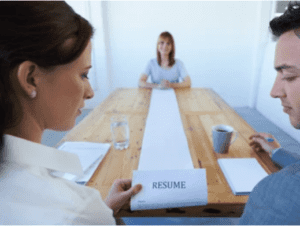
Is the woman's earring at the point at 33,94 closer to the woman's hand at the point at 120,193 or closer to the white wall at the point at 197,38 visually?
the woman's hand at the point at 120,193

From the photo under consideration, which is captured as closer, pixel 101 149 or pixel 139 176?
pixel 139 176

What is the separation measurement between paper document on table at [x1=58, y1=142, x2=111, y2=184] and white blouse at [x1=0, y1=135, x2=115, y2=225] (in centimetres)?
24

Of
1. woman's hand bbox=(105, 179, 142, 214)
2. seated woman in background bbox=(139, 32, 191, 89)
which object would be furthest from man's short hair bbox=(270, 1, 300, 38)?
seated woman in background bbox=(139, 32, 191, 89)

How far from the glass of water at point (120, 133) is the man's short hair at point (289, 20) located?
2.09 feet

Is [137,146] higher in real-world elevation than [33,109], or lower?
lower

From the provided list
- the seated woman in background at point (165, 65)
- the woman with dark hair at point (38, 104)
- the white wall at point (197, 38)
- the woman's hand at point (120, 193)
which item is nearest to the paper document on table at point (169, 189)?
the woman's hand at point (120, 193)

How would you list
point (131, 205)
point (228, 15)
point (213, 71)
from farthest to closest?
point (213, 71) < point (228, 15) < point (131, 205)

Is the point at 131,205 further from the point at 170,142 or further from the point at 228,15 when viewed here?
the point at 228,15

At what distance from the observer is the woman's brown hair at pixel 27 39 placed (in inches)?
14.6

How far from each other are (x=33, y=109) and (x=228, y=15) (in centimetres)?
342

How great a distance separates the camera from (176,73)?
7.84 feet

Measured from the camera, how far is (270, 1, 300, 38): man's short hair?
0.52 meters

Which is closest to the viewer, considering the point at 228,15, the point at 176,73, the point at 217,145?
the point at 217,145

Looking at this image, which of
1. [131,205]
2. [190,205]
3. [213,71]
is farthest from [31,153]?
[213,71]
